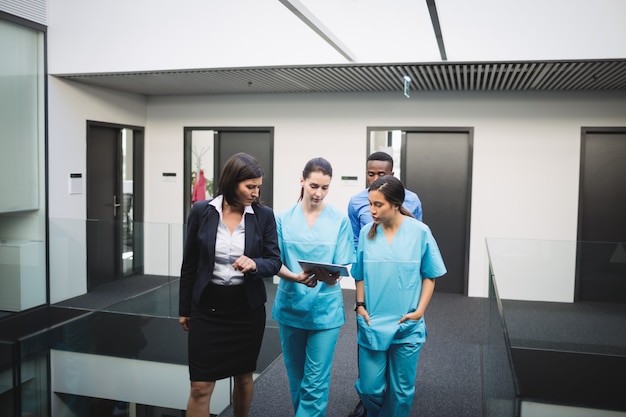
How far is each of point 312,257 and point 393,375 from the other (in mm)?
696

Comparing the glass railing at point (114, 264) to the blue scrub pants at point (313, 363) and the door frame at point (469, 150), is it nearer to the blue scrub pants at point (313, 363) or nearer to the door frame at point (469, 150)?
the door frame at point (469, 150)

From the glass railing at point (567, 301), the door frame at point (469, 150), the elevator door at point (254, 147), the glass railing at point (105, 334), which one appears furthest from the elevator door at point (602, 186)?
the glass railing at point (105, 334)

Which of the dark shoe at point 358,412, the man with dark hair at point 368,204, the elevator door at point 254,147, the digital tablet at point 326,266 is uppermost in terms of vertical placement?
the elevator door at point 254,147

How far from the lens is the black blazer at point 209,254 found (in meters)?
2.56

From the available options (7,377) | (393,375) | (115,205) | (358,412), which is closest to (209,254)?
(393,375)

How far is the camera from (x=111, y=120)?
739cm

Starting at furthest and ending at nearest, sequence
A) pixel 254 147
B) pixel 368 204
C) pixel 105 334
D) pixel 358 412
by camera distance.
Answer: pixel 254 147
pixel 105 334
pixel 368 204
pixel 358 412

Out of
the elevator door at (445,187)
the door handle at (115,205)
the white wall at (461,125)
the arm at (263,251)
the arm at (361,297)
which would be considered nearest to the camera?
the arm at (263,251)

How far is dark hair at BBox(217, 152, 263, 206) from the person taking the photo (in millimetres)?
2561

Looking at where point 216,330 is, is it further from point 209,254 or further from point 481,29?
point 481,29

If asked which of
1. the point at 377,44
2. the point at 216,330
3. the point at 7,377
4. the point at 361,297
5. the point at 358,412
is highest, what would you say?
the point at 377,44

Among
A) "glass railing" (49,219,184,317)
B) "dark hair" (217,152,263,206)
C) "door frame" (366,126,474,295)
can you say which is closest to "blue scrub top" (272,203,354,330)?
"dark hair" (217,152,263,206)

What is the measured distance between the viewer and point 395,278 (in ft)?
8.96

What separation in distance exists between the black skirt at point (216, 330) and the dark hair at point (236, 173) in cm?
42
